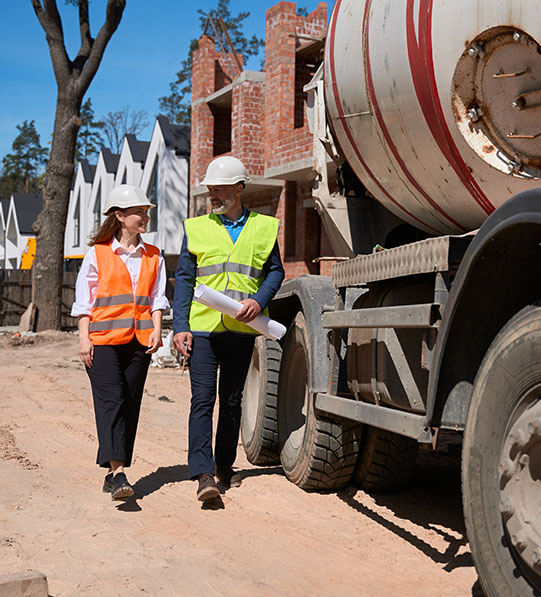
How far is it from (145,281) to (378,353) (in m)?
1.79

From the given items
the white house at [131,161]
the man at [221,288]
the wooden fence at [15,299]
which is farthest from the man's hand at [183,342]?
the white house at [131,161]

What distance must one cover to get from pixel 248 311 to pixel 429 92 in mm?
1844

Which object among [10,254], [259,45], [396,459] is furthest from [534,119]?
[259,45]

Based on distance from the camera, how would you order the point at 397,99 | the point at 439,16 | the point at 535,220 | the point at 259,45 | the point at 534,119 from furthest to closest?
the point at 259,45 < the point at 397,99 < the point at 439,16 < the point at 534,119 < the point at 535,220

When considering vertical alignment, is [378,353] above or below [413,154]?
below

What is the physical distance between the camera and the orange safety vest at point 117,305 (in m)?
5.27

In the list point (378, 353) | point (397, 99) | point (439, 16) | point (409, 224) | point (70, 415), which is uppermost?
point (439, 16)

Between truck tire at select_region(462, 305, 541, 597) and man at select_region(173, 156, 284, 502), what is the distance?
2318mm

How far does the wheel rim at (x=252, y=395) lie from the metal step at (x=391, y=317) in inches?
76.4

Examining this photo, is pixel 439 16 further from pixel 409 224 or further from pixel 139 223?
pixel 139 223

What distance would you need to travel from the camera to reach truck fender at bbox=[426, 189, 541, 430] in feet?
9.75

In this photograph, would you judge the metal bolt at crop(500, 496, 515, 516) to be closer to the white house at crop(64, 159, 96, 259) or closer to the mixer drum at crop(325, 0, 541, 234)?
the mixer drum at crop(325, 0, 541, 234)

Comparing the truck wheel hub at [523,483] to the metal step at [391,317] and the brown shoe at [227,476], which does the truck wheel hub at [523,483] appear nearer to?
the metal step at [391,317]

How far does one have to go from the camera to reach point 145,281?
17.9ft
